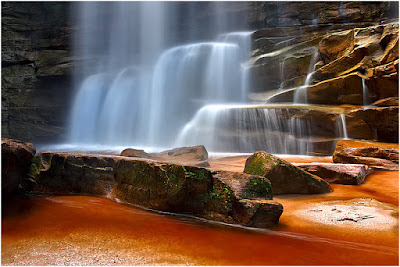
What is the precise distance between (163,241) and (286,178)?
2433 millimetres

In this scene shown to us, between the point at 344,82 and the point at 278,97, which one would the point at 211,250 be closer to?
the point at 344,82

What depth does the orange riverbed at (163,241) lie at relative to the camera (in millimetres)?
2082

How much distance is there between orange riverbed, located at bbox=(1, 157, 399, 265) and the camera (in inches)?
82.0

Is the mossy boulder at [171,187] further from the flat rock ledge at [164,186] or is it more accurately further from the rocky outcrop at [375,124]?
the rocky outcrop at [375,124]

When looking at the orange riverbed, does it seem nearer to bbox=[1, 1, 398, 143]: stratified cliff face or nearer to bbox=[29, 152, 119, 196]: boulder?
bbox=[29, 152, 119, 196]: boulder

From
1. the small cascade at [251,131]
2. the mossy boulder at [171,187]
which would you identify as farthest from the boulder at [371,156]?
the mossy boulder at [171,187]

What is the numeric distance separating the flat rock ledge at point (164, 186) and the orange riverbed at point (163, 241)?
0.57ft

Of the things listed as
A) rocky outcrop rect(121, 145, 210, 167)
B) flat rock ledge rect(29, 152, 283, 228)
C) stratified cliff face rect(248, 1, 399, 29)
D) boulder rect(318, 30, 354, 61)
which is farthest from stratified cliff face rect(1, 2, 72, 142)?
flat rock ledge rect(29, 152, 283, 228)

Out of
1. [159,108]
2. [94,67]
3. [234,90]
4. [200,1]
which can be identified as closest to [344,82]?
[234,90]

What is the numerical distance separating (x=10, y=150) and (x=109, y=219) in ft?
6.26

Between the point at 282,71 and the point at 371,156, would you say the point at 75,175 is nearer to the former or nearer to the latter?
the point at 371,156

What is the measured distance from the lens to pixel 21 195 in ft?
12.5

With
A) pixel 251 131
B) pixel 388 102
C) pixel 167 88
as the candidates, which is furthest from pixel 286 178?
pixel 167 88

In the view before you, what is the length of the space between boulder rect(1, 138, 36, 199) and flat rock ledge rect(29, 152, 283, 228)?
0.13m
